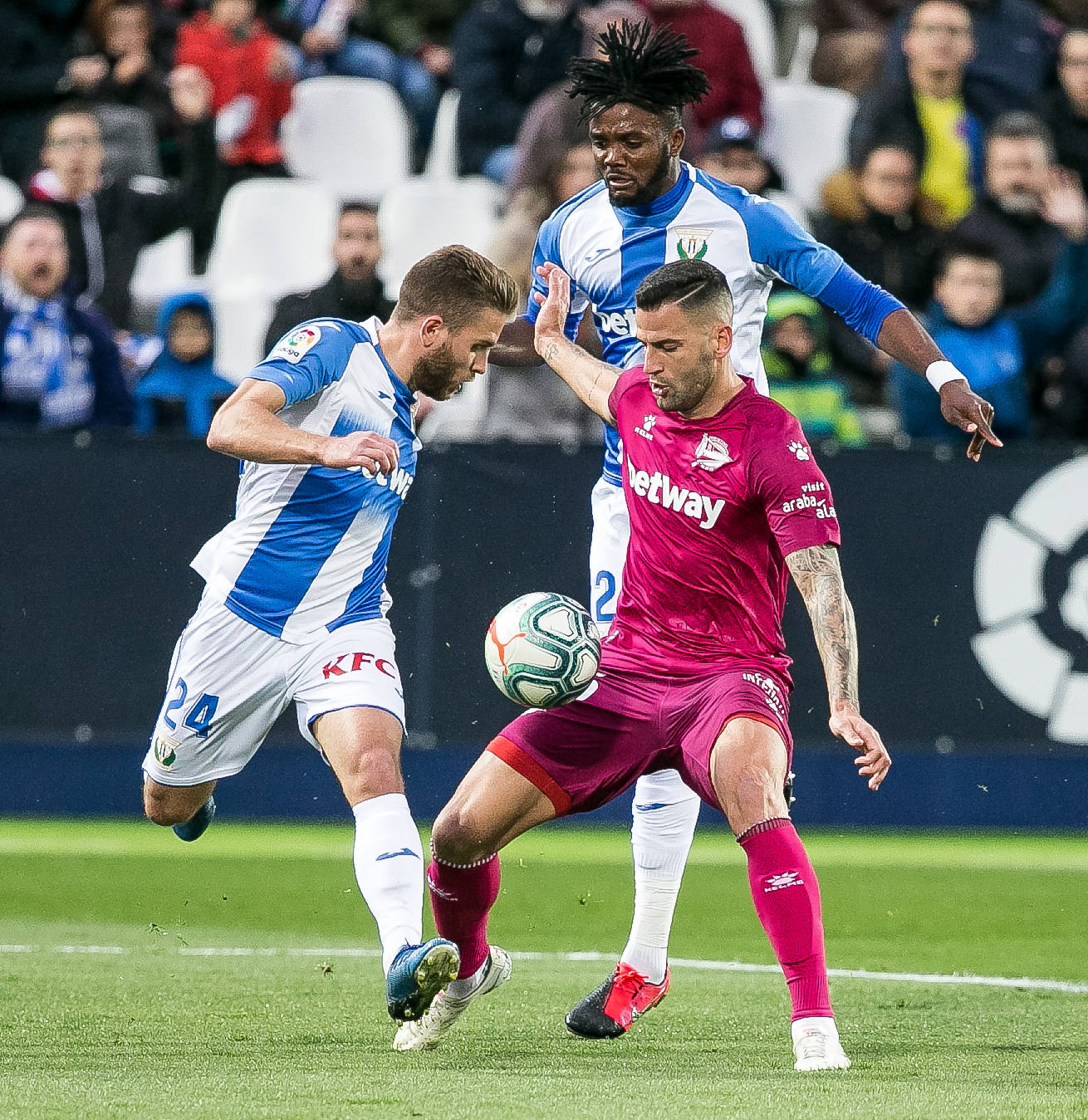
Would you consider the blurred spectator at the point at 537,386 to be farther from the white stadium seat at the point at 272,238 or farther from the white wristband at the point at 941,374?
the white wristband at the point at 941,374

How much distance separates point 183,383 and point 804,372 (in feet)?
11.7

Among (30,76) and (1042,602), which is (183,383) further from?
(1042,602)

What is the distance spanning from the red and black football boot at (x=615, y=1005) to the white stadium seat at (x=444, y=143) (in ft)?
30.2

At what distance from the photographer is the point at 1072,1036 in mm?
5602

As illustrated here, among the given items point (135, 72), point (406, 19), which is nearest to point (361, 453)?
point (135, 72)

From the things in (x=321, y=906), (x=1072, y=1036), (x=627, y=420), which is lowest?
(x=321, y=906)

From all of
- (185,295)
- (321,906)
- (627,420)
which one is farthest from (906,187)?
(627,420)

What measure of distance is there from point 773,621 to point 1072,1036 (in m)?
1.47

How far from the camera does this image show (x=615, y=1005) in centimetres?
579

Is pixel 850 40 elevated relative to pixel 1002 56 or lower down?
lower down

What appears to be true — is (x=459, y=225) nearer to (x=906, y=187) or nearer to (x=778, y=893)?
(x=906, y=187)

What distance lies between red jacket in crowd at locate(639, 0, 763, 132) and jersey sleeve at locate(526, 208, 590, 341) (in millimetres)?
6740

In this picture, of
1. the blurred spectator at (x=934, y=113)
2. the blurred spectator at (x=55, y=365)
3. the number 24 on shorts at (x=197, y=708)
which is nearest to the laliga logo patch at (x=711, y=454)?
the number 24 on shorts at (x=197, y=708)

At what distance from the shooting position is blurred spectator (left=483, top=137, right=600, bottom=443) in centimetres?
1109
